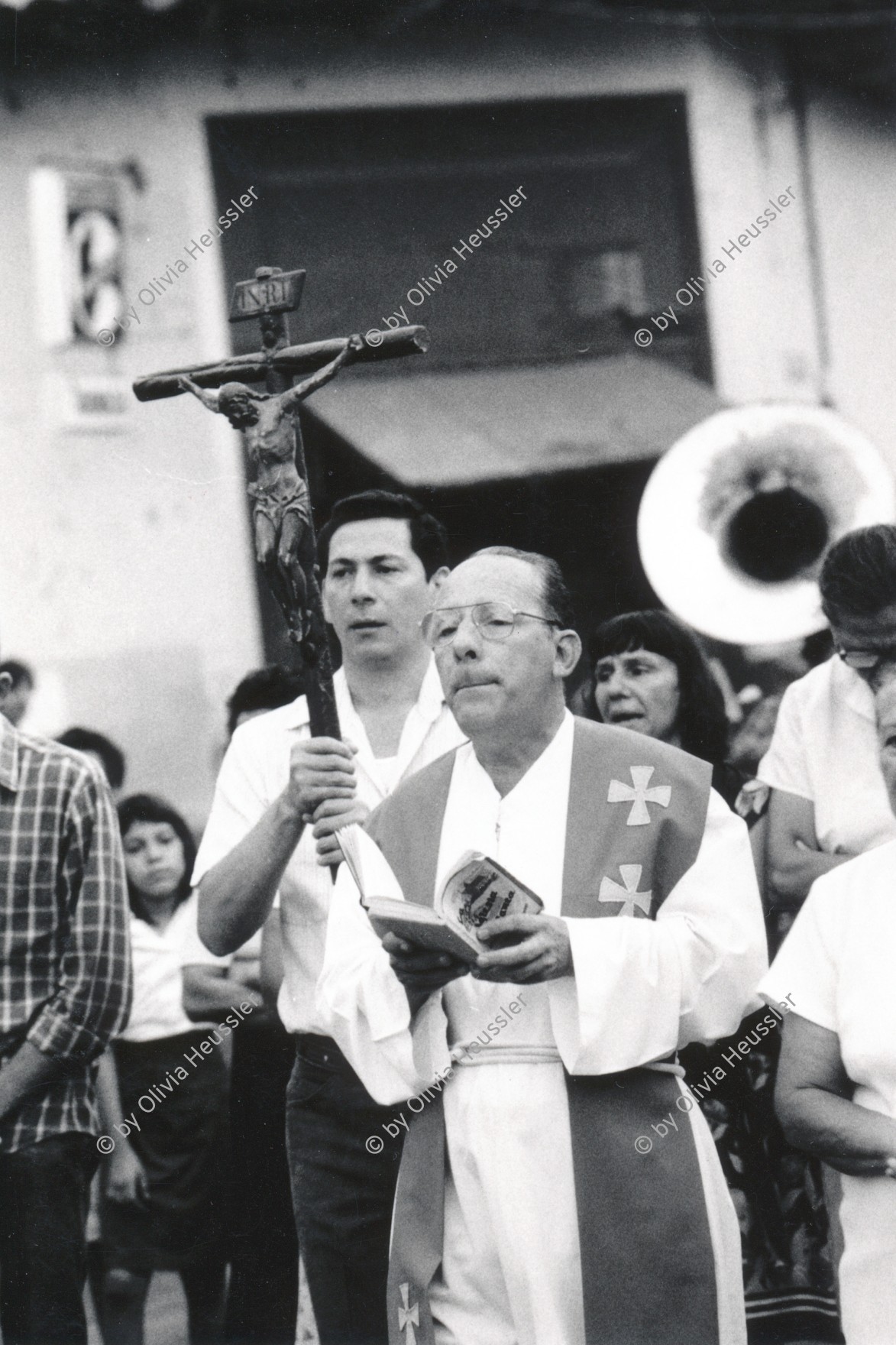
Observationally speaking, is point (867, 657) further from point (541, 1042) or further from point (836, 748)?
point (541, 1042)

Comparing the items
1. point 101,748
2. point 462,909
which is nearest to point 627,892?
point 462,909

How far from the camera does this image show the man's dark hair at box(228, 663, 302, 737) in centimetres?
543

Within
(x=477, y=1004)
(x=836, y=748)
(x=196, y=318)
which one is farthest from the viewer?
(x=196, y=318)

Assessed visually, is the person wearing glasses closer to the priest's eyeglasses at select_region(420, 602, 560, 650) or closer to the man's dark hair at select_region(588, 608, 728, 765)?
the man's dark hair at select_region(588, 608, 728, 765)

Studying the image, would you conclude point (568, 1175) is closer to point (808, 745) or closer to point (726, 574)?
point (808, 745)

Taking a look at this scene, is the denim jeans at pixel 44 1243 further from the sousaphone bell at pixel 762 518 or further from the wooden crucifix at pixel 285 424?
the sousaphone bell at pixel 762 518

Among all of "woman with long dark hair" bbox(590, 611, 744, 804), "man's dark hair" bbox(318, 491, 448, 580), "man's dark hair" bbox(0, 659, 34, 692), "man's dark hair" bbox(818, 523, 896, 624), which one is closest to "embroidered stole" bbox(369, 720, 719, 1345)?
"man's dark hair" bbox(818, 523, 896, 624)

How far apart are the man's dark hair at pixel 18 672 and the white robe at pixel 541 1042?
303 centimetres

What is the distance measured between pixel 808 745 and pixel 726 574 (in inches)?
48.9

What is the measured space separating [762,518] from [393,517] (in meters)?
1.48

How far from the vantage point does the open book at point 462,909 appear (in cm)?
322

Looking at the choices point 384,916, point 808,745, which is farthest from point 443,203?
point 384,916

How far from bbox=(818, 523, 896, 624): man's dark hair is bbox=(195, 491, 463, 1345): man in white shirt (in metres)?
0.85

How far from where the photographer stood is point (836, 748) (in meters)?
4.48
